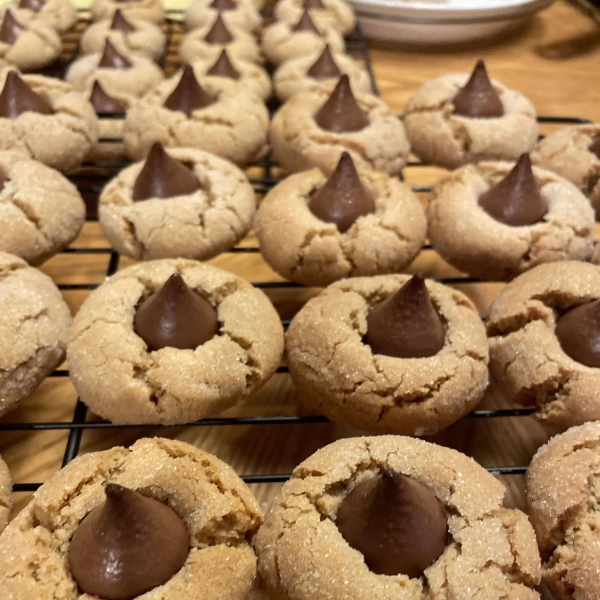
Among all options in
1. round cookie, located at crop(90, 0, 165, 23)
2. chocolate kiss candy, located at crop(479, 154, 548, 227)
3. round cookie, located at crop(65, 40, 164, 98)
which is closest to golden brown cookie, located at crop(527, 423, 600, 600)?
chocolate kiss candy, located at crop(479, 154, 548, 227)

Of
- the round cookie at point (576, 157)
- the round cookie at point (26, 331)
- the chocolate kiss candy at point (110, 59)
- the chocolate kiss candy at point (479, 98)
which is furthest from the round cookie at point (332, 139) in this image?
the round cookie at point (26, 331)

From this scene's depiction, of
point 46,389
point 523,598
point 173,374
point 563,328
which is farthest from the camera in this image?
point 46,389

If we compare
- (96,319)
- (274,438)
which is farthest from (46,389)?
(274,438)

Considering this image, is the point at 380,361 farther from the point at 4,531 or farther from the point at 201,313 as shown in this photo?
the point at 4,531

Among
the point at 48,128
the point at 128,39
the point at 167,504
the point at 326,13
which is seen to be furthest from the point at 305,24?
the point at 167,504

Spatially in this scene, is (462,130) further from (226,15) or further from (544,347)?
(226,15)

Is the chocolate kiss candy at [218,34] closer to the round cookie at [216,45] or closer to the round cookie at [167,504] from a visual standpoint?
the round cookie at [216,45]
